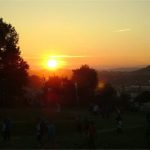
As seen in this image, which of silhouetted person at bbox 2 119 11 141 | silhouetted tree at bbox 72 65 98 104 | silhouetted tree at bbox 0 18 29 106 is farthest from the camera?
→ silhouetted tree at bbox 72 65 98 104

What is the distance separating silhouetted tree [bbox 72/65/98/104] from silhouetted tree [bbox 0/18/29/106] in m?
23.8

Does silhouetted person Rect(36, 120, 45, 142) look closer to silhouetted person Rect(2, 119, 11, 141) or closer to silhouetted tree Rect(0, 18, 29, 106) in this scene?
silhouetted person Rect(2, 119, 11, 141)

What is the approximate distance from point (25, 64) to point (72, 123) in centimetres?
2409

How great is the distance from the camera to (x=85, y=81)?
4092 inches

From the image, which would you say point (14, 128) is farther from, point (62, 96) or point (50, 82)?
point (50, 82)

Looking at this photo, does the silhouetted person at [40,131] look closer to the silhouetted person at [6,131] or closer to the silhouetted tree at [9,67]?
the silhouetted person at [6,131]

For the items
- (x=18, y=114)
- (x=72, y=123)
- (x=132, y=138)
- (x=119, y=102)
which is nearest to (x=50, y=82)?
(x=119, y=102)

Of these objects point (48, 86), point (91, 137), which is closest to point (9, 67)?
point (48, 86)

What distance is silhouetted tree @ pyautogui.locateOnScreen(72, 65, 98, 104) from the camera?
93000mm

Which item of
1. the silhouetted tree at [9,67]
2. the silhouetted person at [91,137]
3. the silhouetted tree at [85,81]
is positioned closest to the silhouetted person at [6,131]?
the silhouetted person at [91,137]

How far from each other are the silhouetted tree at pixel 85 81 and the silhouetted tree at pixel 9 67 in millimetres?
23818

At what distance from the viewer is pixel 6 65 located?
69.0m

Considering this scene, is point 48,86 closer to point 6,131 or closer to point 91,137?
point 6,131

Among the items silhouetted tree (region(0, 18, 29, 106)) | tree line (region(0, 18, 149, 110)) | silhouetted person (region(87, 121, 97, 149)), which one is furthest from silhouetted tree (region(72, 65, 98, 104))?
silhouetted person (region(87, 121, 97, 149))
